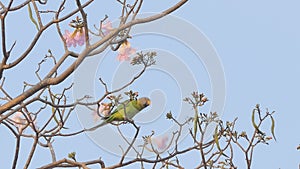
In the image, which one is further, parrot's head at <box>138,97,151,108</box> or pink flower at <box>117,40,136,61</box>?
parrot's head at <box>138,97,151,108</box>

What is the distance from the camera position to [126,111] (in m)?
2.38

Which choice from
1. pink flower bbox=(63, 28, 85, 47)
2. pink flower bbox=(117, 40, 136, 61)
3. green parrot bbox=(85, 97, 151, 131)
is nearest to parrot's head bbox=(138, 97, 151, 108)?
green parrot bbox=(85, 97, 151, 131)

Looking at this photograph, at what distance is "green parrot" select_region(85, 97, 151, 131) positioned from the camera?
94.3 inches

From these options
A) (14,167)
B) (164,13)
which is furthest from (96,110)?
(164,13)

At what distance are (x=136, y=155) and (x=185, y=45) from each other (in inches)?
24.4

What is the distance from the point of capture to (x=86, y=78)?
2.32 metres

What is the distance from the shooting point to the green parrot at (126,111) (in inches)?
94.3

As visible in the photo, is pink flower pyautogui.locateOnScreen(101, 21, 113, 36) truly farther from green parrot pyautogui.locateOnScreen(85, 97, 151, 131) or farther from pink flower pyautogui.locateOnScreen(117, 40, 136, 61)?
green parrot pyautogui.locateOnScreen(85, 97, 151, 131)

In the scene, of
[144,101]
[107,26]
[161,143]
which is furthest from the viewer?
[161,143]

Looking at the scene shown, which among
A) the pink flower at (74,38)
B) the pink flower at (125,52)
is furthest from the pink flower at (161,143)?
the pink flower at (74,38)

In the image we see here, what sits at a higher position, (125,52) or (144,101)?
(125,52)

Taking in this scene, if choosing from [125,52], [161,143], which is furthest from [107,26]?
[161,143]

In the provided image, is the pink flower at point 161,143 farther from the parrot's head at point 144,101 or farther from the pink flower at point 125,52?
the pink flower at point 125,52

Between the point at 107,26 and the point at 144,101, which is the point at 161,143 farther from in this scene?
the point at 107,26
